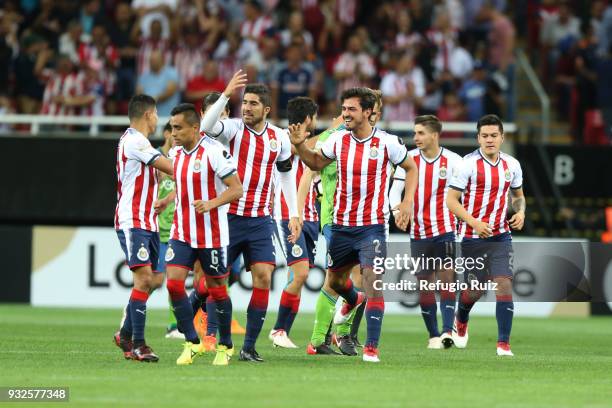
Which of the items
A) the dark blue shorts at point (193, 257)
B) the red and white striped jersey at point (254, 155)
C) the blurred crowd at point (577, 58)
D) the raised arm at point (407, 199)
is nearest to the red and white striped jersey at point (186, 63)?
the blurred crowd at point (577, 58)

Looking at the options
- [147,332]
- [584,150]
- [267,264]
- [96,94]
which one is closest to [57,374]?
[267,264]

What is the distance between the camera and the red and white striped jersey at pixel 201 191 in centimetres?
1107

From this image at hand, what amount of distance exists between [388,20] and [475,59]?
166 cm

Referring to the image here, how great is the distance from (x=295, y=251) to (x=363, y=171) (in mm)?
1968

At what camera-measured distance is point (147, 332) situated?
1575cm

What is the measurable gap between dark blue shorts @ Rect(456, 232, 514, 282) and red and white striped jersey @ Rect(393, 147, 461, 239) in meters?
0.72

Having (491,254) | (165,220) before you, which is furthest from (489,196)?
(165,220)

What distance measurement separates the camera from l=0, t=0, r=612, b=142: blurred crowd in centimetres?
2116

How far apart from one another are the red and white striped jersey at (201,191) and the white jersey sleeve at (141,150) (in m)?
0.40

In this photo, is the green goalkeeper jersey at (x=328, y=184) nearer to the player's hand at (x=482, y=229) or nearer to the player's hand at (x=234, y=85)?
the player's hand at (x=482, y=229)

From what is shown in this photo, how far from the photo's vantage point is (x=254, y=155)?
466 inches

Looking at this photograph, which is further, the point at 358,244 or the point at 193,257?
the point at 358,244

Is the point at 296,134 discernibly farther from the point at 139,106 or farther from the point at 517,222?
the point at 517,222

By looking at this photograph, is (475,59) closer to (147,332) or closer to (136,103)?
(147,332)
